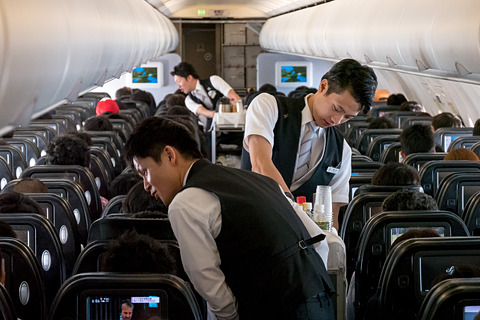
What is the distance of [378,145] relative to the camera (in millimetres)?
9344

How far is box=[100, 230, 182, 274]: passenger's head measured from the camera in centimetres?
319

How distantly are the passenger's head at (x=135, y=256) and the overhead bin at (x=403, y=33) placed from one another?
98.8 inches

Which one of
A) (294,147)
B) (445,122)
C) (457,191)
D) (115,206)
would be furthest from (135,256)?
(445,122)

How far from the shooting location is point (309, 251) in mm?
3242

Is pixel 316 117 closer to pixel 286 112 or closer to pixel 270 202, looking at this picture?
pixel 286 112

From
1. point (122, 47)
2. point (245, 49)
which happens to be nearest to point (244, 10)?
point (245, 49)

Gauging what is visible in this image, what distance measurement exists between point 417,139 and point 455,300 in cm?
479

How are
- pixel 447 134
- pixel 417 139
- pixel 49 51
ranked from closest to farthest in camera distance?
pixel 49 51 → pixel 417 139 → pixel 447 134

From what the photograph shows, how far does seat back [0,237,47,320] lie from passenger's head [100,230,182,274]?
70cm

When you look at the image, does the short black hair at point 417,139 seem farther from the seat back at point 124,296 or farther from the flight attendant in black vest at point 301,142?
the seat back at point 124,296

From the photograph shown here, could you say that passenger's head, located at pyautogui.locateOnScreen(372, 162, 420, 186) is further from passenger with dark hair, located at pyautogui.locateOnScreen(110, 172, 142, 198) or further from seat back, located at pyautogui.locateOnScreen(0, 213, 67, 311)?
seat back, located at pyautogui.locateOnScreen(0, 213, 67, 311)

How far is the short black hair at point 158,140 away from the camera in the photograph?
3.14 meters

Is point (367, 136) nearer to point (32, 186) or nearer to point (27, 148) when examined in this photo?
point (27, 148)

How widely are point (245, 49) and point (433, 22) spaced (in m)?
19.7
